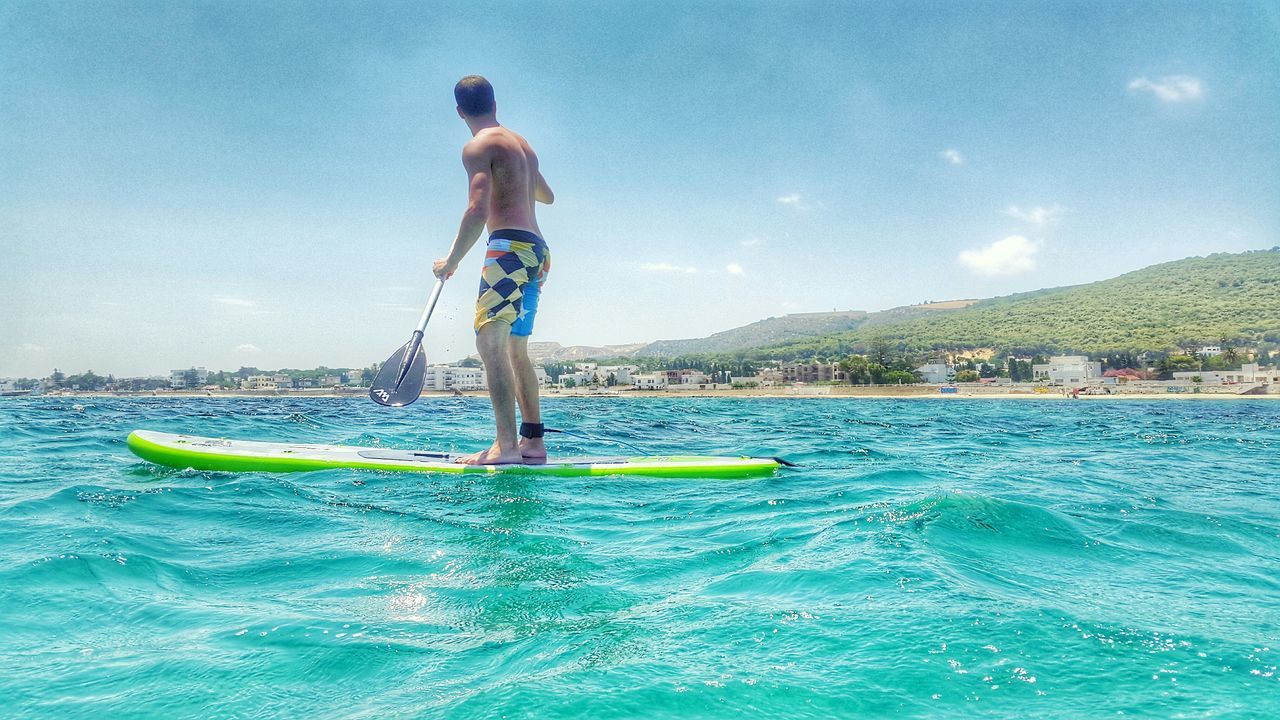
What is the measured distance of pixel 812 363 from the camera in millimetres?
154500

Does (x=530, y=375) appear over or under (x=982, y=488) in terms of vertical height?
over

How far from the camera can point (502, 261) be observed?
6223 millimetres

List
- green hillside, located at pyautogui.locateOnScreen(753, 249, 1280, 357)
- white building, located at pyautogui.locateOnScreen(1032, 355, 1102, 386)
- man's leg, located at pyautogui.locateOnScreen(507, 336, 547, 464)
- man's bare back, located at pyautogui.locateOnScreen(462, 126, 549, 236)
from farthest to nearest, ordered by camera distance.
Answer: green hillside, located at pyautogui.locateOnScreen(753, 249, 1280, 357)
white building, located at pyautogui.locateOnScreen(1032, 355, 1102, 386)
man's leg, located at pyautogui.locateOnScreen(507, 336, 547, 464)
man's bare back, located at pyautogui.locateOnScreen(462, 126, 549, 236)

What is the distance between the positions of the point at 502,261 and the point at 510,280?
202 millimetres

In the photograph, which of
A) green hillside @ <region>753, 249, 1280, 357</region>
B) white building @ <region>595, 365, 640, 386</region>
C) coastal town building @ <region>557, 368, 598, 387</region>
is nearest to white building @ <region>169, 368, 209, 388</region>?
coastal town building @ <region>557, 368, 598, 387</region>

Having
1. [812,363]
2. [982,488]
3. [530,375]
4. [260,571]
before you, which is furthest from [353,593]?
[812,363]

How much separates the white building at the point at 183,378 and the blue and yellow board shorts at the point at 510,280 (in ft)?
457

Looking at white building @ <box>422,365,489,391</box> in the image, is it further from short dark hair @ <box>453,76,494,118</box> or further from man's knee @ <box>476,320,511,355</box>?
man's knee @ <box>476,320,511,355</box>

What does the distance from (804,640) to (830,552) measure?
1238 millimetres

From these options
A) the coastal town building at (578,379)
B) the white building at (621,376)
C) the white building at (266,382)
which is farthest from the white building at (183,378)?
the white building at (621,376)

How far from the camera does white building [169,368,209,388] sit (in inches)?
4848

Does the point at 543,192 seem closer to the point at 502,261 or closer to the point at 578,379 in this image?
the point at 502,261

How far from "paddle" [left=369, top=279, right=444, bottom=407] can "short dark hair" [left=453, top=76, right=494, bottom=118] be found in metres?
1.77

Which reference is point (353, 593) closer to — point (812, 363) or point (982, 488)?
point (982, 488)
